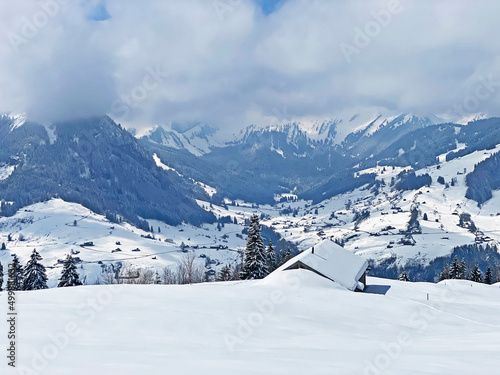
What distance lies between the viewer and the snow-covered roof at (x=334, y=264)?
128 feet

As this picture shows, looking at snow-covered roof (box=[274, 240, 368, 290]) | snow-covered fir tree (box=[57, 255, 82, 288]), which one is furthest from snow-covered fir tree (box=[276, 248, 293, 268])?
snow-covered fir tree (box=[57, 255, 82, 288])

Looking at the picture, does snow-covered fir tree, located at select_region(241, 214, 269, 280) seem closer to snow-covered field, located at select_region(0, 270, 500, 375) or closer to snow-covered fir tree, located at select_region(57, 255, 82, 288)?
snow-covered fir tree, located at select_region(57, 255, 82, 288)

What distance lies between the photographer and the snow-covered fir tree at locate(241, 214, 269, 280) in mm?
52375

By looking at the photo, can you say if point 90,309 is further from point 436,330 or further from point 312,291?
point 436,330

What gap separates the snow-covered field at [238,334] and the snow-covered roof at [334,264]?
30.1ft

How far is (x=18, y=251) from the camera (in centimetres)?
17425

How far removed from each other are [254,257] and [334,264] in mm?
13571

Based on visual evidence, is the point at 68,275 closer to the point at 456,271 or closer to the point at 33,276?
the point at 33,276

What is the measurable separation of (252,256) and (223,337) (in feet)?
124

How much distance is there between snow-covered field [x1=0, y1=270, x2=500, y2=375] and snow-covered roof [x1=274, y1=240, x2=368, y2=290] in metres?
9.17

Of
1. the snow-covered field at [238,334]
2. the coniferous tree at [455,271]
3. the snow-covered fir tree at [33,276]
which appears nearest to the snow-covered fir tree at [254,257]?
the snow-covered field at [238,334]

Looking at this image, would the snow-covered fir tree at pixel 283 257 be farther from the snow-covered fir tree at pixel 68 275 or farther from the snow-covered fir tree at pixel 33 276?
the snow-covered fir tree at pixel 33 276

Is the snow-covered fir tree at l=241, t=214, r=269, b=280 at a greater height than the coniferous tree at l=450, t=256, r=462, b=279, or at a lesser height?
greater

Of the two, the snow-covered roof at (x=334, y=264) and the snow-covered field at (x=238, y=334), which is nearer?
the snow-covered field at (x=238, y=334)
